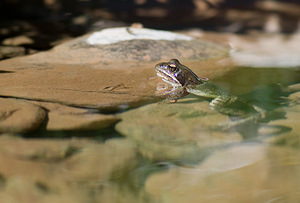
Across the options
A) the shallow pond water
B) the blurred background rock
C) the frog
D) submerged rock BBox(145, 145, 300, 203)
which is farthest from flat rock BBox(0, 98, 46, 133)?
the blurred background rock

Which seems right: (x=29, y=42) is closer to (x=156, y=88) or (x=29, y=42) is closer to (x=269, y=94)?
(x=156, y=88)

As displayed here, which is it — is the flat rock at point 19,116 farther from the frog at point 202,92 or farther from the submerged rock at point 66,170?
the frog at point 202,92

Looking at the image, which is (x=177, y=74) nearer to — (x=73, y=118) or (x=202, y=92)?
(x=202, y=92)

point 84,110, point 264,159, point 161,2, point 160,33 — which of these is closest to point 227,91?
point 264,159

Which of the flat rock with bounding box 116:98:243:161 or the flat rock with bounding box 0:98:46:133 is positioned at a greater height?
the flat rock with bounding box 0:98:46:133

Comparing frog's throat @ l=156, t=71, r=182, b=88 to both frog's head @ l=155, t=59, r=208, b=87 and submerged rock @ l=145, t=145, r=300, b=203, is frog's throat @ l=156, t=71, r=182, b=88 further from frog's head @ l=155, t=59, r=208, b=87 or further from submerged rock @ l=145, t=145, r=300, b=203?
submerged rock @ l=145, t=145, r=300, b=203

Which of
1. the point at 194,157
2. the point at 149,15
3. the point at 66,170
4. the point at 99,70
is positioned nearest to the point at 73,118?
the point at 66,170
